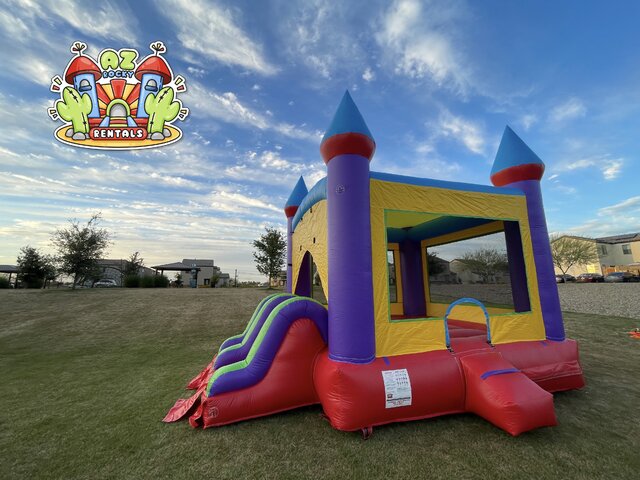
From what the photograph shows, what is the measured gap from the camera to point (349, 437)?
277 cm

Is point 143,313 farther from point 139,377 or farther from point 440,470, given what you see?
point 440,470

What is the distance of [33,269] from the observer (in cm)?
2045

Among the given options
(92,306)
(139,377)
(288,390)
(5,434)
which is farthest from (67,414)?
(92,306)

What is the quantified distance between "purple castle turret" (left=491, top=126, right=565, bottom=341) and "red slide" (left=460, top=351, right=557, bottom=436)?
5.31 ft

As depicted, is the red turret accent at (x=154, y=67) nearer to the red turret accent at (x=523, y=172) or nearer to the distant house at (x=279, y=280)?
the red turret accent at (x=523, y=172)

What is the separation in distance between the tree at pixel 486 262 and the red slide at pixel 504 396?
2.20 m

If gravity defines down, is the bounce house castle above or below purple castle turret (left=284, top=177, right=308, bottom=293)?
below

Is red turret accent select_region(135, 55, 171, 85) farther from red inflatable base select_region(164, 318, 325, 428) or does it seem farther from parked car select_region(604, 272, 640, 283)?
parked car select_region(604, 272, 640, 283)

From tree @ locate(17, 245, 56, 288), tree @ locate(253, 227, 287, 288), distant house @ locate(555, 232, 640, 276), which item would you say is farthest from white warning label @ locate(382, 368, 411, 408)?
distant house @ locate(555, 232, 640, 276)

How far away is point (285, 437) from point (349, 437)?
24.6 inches

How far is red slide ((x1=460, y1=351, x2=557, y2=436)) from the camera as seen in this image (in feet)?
8.62

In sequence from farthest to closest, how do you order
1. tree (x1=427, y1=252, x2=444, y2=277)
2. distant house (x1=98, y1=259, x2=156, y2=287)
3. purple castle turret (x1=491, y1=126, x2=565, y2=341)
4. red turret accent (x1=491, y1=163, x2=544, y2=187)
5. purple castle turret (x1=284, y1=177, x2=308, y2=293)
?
distant house (x1=98, y1=259, x2=156, y2=287)
purple castle turret (x1=284, y1=177, x2=308, y2=293)
tree (x1=427, y1=252, x2=444, y2=277)
red turret accent (x1=491, y1=163, x2=544, y2=187)
purple castle turret (x1=491, y1=126, x2=565, y2=341)

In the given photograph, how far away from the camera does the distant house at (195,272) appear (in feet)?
96.6

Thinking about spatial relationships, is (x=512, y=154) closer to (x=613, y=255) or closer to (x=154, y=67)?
(x=154, y=67)
